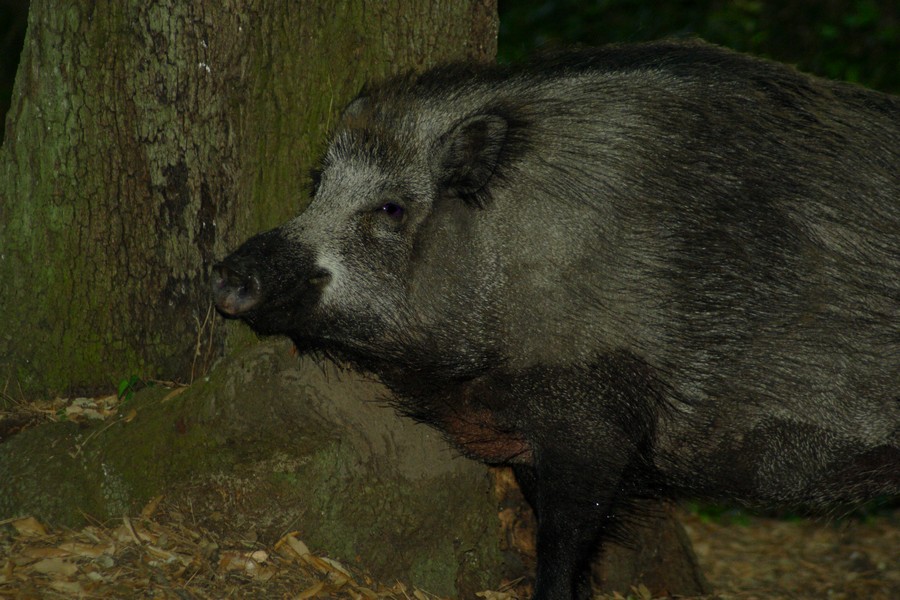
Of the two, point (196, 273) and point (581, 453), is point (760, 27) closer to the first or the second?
point (581, 453)

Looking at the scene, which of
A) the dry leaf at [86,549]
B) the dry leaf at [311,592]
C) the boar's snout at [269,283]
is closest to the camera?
the boar's snout at [269,283]

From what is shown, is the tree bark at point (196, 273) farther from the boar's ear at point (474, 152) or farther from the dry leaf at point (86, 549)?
the boar's ear at point (474, 152)

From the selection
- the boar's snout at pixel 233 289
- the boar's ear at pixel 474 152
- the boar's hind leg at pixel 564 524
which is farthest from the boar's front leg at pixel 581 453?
the boar's snout at pixel 233 289

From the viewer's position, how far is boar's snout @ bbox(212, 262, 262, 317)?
3857mm

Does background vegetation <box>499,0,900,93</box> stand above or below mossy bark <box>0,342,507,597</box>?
above

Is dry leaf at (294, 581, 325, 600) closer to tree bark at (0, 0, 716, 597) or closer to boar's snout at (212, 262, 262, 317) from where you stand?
tree bark at (0, 0, 716, 597)

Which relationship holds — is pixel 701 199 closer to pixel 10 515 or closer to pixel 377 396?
pixel 377 396

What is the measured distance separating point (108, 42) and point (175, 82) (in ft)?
1.05

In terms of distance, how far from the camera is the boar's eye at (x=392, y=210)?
13.9 ft

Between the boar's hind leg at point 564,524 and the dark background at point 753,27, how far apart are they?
467cm

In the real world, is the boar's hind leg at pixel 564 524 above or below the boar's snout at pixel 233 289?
below

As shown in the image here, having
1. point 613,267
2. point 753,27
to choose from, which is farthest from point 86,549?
point 753,27

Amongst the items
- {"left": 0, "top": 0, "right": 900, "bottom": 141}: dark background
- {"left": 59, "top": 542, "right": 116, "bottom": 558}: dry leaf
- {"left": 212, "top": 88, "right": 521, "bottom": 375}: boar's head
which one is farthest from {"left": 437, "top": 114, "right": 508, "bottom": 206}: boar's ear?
{"left": 0, "top": 0, "right": 900, "bottom": 141}: dark background

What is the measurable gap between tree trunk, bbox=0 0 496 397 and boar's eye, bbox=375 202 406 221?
58 centimetres
